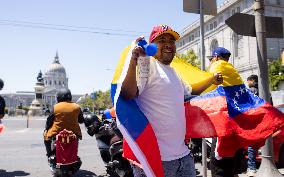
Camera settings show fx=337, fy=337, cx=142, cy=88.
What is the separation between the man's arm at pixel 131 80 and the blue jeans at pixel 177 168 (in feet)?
1.97

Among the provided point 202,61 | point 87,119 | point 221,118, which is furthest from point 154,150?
point 87,119

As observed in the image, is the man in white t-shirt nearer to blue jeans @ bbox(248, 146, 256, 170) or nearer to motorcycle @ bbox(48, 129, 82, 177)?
motorcycle @ bbox(48, 129, 82, 177)

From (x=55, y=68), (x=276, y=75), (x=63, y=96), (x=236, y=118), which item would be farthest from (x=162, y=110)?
(x=55, y=68)

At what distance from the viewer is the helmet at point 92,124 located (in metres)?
6.64

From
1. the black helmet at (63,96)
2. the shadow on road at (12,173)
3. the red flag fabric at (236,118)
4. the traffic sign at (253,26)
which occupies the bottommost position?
the shadow on road at (12,173)

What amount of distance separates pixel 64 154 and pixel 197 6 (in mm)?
3365

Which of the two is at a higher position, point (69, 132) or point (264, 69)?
point (264, 69)

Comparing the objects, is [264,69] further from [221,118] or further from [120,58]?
[120,58]

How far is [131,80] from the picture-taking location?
229 centimetres

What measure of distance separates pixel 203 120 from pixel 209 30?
224 feet

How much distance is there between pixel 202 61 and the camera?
5082 millimetres

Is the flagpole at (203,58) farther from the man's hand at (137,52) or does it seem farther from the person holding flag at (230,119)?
the man's hand at (137,52)

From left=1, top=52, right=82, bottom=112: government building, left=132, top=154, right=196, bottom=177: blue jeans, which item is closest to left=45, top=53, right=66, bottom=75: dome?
left=1, top=52, right=82, bottom=112: government building

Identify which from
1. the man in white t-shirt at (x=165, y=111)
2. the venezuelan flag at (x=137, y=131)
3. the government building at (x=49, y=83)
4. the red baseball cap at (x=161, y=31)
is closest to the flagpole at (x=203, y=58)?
the man in white t-shirt at (x=165, y=111)
